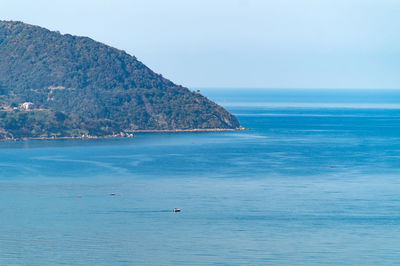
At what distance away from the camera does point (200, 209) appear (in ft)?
333

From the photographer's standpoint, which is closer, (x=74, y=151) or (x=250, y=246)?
(x=250, y=246)

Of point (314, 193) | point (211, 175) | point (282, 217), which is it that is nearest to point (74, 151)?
point (211, 175)

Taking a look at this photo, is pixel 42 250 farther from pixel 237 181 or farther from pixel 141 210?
pixel 237 181

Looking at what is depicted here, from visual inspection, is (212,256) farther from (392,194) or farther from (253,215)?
(392,194)

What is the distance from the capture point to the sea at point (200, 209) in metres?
78.1

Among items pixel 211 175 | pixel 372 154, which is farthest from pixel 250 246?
pixel 372 154

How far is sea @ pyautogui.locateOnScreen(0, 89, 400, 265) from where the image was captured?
78.1m

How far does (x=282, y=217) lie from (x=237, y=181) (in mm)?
32047

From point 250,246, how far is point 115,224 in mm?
18935

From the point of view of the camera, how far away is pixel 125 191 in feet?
385

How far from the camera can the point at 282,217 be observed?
96.2 m

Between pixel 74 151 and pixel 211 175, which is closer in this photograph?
pixel 211 175

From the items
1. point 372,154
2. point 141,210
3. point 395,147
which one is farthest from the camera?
point 395,147

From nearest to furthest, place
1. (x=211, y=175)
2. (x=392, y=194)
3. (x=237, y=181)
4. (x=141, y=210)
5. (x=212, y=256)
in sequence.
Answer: (x=212, y=256), (x=141, y=210), (x=392, y=194), (x=237, y=181), (x=211, y=175)
